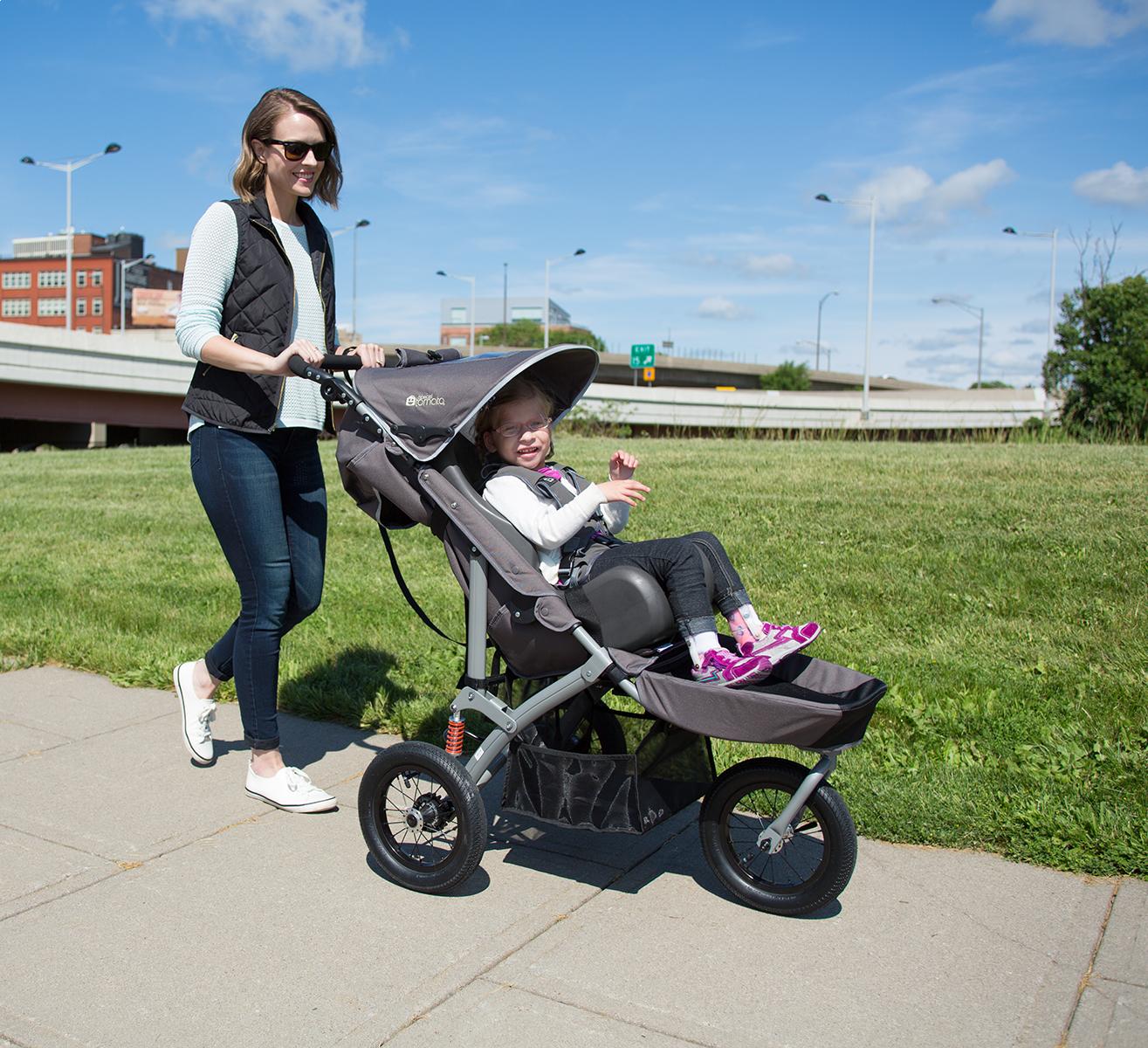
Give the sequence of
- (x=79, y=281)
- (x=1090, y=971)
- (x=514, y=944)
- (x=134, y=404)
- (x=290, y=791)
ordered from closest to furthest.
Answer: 1. (x=1090, y=971)
2. (x=514, y=944)
3. (x=290, y=791)
4. (x=134, y=404)
5. (x=79, y=281)

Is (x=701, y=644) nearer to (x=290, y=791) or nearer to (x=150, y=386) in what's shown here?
(x=290, y=791)

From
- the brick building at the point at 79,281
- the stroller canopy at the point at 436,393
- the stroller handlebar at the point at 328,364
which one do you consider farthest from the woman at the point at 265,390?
the brick building at the point at 79,281

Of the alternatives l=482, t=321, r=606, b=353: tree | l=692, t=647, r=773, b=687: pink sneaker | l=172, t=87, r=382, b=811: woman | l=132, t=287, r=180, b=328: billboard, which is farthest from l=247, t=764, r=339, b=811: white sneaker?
l=132, t=287, r=180, b=328: billboard

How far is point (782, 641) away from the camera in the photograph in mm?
3094

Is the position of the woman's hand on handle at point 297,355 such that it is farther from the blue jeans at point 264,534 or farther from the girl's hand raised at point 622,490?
the girl's hand raised at point 622,490

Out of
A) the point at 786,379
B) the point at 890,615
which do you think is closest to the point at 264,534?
the point at 890,615

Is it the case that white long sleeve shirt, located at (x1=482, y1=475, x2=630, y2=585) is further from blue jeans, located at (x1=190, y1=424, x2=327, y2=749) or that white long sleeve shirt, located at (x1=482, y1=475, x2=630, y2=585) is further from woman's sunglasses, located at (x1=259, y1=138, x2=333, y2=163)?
woman's sunglasses, located at (x1=259, y1=138, x2=333, y2=163)

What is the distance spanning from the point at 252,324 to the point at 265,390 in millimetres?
232

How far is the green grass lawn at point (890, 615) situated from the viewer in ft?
12.4

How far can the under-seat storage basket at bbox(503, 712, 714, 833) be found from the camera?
3.21m

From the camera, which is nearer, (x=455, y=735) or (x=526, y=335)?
(x=455, y=735)

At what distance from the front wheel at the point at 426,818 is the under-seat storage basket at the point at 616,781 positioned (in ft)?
0.61

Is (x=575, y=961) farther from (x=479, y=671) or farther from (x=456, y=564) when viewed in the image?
(x=456, y=564)

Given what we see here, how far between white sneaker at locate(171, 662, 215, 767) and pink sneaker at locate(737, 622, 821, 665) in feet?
7.08
